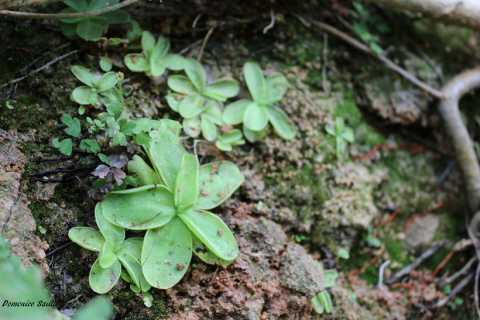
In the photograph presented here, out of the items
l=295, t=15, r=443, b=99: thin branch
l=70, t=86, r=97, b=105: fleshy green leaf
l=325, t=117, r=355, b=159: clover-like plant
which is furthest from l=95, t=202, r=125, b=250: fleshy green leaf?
l=295, t=15, r=443, b=99: thin branch

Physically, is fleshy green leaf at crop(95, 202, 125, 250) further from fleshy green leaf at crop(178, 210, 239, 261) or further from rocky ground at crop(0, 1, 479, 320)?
fleshy green leaf at crop(178, 210, 239, 261)

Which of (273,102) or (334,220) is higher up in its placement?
(273,102)

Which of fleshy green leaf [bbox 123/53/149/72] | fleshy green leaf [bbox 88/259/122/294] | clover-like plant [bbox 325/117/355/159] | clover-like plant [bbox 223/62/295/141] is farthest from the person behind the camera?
clover-like plant [bbox 325/117/355/159]

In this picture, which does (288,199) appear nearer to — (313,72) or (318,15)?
(313,72)

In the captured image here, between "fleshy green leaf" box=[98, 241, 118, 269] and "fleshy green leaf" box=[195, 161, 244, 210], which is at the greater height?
"fleshy green leaf" box=[195, 161, 244, 210]

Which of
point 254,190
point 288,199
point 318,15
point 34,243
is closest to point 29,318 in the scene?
point 34,243

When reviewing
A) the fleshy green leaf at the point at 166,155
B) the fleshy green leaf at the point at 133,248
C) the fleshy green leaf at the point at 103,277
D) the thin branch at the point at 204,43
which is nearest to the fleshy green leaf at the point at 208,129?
the fleshy green leaf at the point at 166,155

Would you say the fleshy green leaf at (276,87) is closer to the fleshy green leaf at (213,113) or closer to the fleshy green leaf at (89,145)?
the fleshy green leaf at (213,113)
